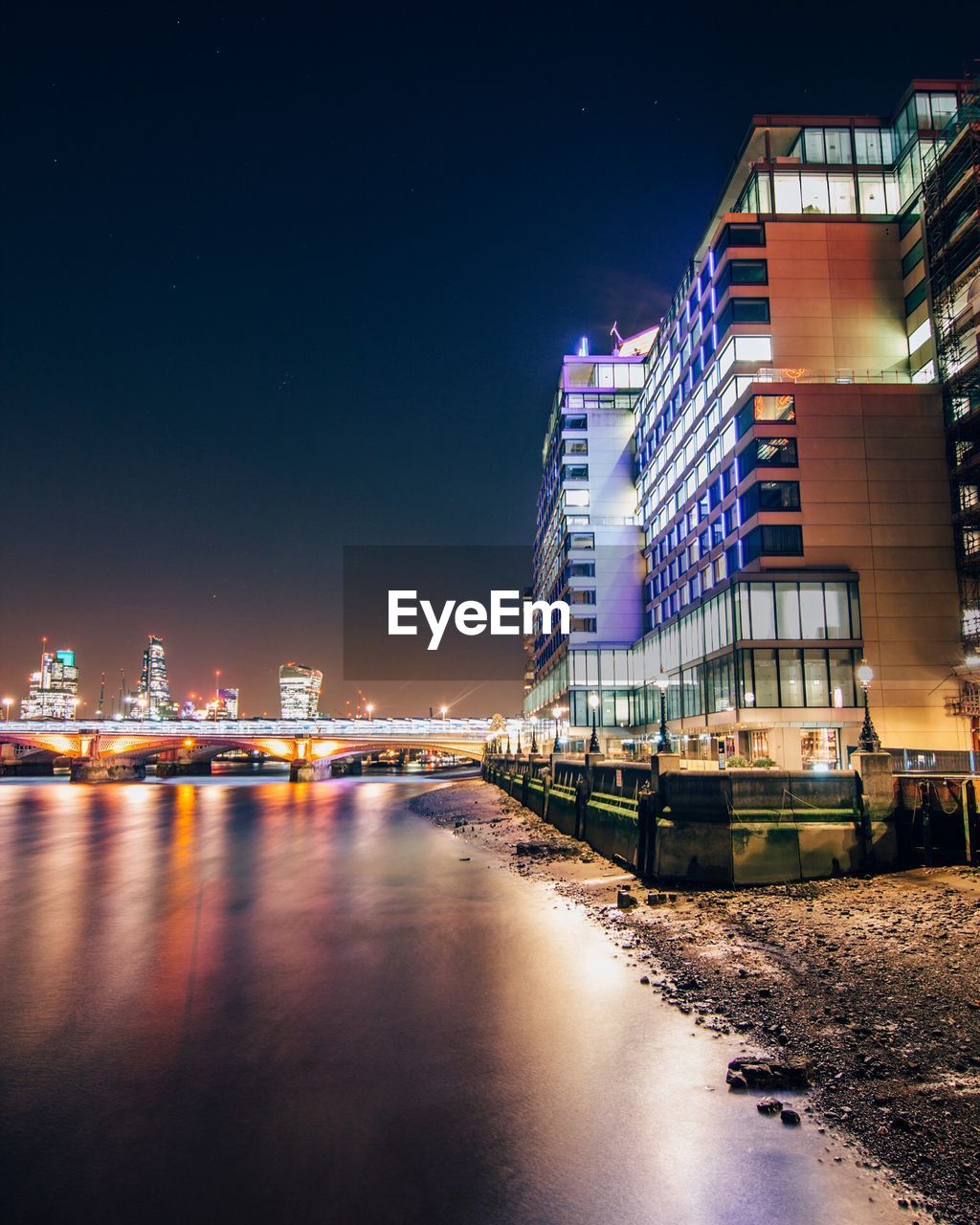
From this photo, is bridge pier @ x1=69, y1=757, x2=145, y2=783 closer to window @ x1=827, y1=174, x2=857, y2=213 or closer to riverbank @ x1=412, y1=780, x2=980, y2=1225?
riverbank @ x1=412, y1=780, x2=980, y2=1225

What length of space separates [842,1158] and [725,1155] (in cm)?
152

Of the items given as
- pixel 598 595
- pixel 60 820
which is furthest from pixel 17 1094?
pixel 598 595

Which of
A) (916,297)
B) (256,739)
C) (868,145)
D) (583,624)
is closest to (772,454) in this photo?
(916,297)

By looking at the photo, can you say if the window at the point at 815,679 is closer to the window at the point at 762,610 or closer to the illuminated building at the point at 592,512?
the window at the point at 762,610

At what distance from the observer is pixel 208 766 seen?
196m

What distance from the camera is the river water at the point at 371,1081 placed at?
10.7 metres

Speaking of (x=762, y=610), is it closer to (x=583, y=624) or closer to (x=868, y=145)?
(x=868, y=145)

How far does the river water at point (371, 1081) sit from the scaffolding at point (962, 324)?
3947 centimetres

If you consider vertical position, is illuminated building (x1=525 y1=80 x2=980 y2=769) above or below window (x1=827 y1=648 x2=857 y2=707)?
above

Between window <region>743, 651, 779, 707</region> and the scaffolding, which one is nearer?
the scaffolding

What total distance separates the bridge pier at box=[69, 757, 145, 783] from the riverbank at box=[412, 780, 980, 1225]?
422 ft

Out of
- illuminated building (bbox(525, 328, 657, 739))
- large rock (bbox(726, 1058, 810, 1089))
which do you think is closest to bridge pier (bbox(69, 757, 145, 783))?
illuminated building (bbox(525, 328, 657, 739))

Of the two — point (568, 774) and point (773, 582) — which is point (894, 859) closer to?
point (568, 774)

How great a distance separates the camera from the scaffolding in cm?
5112
